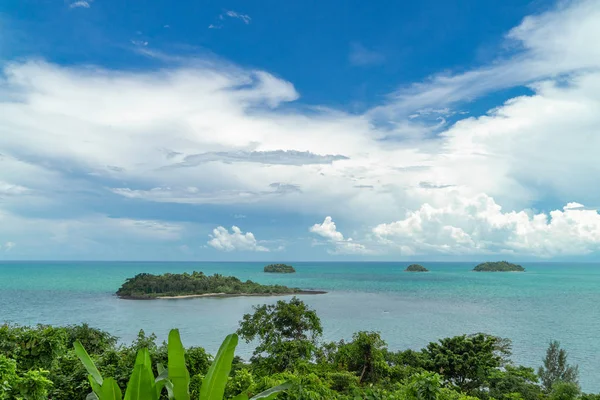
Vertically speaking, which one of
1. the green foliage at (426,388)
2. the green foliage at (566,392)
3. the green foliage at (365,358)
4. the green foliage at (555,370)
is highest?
the green foliage at (426,388)

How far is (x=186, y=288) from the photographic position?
70875mm

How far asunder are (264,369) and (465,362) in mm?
7827

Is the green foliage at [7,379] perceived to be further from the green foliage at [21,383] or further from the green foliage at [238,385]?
the green foliage at [238,385]

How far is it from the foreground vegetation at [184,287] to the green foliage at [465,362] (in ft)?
187

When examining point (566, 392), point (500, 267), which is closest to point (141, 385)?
point (566, 392)

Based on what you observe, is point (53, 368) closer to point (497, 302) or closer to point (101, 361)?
point (101, 361)

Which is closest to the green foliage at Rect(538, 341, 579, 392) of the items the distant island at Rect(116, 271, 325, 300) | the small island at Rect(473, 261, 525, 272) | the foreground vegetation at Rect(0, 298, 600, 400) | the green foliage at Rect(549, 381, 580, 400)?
the foreground vegetation at Rect(0, 298, 600, 400)

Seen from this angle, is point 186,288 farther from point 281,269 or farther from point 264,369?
point 281,269

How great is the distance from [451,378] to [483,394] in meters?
2.29

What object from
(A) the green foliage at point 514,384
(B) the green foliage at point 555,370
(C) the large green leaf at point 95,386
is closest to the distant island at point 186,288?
(B) the green foliage at point 555,370

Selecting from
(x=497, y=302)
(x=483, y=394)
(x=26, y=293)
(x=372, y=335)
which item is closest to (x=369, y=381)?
(x=372, y=335)

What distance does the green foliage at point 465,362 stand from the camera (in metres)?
15.1

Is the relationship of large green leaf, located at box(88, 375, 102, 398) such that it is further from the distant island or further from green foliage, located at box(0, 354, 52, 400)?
the distant island

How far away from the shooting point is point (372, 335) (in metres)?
14.3
